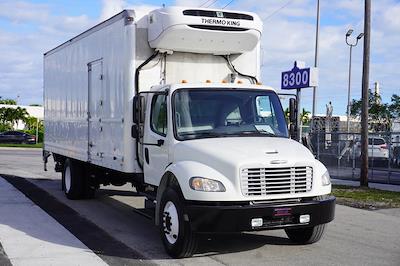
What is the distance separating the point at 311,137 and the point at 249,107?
15.7 m

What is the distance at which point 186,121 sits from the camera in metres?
7.80

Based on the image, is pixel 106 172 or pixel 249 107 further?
pixel 106 172

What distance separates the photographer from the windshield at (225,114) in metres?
7.78

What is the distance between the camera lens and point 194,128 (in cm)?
777

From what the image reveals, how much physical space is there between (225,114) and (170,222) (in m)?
1.79

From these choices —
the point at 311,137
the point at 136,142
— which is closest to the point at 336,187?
the point at 311,137

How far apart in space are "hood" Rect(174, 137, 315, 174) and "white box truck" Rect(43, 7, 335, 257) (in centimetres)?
1

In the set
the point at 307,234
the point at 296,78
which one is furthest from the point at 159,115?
the point at 296,78

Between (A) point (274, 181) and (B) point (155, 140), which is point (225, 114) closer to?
(B) point (155, 140)

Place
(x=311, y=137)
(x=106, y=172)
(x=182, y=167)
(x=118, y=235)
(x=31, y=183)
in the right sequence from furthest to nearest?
(x=311, y=137), (x=31, y=183), (x=106, y=172), (x=118, y=235), (x=182, y=167)

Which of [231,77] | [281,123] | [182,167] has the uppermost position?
[231,77]

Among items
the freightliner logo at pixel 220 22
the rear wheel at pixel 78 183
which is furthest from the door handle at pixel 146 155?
the rear wheel at pixel 78 183

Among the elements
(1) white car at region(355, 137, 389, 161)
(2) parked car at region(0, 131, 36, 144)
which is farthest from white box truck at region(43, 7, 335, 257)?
(2) parked car at region(0, 131, 36, 144)

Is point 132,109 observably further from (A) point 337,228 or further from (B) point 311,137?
(B) point 311,137
